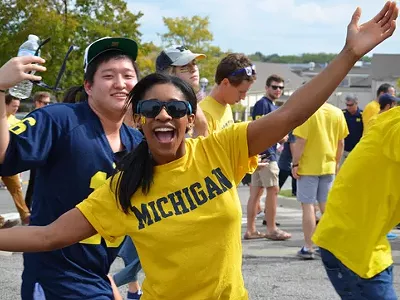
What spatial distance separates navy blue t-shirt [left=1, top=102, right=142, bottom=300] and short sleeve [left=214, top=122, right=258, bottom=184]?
0.73m

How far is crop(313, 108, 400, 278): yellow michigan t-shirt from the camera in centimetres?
378

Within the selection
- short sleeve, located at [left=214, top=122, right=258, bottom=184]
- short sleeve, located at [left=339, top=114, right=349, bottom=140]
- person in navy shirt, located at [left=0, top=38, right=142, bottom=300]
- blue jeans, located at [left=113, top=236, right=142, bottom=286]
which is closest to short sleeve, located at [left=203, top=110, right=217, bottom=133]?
blue jeans, located at [left=113, top=236, right=142, bottom=286]

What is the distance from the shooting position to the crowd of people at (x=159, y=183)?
2.86 metres

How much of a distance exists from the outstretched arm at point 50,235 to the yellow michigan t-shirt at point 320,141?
19.1ft

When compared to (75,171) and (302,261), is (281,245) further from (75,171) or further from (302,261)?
(75,171)

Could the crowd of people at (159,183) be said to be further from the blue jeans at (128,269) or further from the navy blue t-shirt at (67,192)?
the blue jeans at (128,269)

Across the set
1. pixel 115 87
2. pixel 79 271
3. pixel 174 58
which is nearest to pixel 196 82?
pixel 174 58

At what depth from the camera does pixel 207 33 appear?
45812 mm

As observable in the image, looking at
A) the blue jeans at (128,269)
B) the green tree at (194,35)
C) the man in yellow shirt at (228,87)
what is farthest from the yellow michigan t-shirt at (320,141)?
the green tree at (194,35)

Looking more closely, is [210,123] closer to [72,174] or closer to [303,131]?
[303,131]

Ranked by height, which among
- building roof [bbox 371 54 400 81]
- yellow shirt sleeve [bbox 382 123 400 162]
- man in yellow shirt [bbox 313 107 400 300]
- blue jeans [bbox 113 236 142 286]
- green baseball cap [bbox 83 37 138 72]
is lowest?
building roof [bbox 371 54 400 81]

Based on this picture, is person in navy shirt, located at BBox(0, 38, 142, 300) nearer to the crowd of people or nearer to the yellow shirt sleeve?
the crowd of people

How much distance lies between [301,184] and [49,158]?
5526 millimetres

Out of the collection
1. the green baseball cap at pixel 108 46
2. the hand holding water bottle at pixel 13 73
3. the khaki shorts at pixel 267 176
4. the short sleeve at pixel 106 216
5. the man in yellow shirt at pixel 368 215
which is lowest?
the khaki shorts at pixel 267 176
